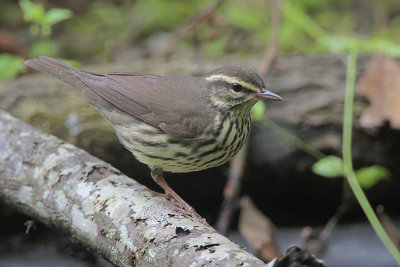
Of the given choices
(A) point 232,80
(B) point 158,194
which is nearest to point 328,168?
(A) point 232,80

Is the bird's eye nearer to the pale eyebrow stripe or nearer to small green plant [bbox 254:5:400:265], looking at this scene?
the pale eyebrow stripe

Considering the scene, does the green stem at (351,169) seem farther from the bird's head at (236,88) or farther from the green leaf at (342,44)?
the bird's head at (236,88)

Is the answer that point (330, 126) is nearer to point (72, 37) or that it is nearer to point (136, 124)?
point (136, 124)

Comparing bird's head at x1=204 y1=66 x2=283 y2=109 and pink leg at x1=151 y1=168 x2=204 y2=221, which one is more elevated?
bird's head at x1=204 y1=66 x2=283 y2=109

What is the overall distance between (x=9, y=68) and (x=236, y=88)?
2.47 meters

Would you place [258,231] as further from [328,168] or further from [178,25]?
A: [178,25]

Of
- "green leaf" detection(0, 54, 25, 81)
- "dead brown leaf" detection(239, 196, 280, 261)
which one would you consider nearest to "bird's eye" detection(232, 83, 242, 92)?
"dead brown leaf" detection(239, 196, 280, 261)

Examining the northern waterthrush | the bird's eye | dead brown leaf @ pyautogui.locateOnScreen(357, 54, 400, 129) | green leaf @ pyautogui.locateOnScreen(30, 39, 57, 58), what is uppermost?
dead brown leaf @ pyautogui.locateOnScreen(357, 54, 400, 129)

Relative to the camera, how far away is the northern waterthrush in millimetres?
3623

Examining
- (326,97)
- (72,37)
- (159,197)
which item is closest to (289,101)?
(326,97)

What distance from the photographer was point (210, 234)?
292cm

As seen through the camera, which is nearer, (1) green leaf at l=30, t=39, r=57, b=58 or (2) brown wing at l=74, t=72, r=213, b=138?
(2) brown wing at l=74, t=72, r=213, b=138

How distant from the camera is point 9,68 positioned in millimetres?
5262

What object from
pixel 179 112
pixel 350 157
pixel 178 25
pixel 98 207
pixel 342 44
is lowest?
pixel 98 207
